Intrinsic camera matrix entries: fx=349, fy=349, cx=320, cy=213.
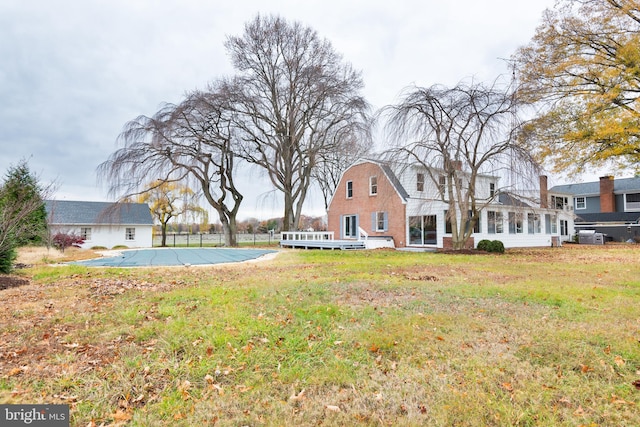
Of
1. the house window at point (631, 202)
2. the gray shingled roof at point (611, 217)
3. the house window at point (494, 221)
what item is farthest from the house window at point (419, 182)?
the house window at point (631, 202)

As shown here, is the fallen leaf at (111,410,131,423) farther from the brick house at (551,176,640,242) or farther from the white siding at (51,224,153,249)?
the brick house at (551,176,640,242)

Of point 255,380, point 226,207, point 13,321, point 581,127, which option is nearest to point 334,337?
point 255,380

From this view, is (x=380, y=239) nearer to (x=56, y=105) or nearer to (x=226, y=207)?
(x=226, y=207)

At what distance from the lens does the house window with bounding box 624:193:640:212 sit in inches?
1253

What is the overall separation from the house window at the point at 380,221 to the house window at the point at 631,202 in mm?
26439

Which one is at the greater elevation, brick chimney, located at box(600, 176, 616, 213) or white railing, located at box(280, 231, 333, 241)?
brick chimney, located at box(600, 176, 616, 213)

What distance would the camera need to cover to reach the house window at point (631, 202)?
104 ft

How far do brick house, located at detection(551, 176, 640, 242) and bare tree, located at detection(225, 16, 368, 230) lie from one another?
21537 mm

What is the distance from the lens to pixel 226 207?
88.6 feet

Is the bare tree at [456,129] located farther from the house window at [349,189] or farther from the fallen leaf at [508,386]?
the fallen leaf at [508,386]

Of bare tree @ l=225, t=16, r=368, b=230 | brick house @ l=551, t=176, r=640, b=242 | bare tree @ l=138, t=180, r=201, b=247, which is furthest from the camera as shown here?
bare tree @ l=138, t=180, r=201, b=247

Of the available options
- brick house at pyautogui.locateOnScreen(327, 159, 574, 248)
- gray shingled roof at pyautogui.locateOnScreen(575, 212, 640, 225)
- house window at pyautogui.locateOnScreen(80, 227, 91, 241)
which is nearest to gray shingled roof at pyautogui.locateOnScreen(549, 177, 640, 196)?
gray shingled roof at pyautogui.locateOnScreen(575, 212, 640, 225)

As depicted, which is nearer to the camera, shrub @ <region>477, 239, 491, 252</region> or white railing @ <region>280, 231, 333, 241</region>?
shrub @ <region>477, 239, 491, 252</region>

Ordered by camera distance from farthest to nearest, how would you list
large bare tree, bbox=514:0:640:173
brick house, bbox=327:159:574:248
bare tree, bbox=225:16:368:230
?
1. bare tree, bbox=225:16:368:230
2. brick house, bbox=327:159:574:248
3. large bare tree, bbox=514:0:640:173
